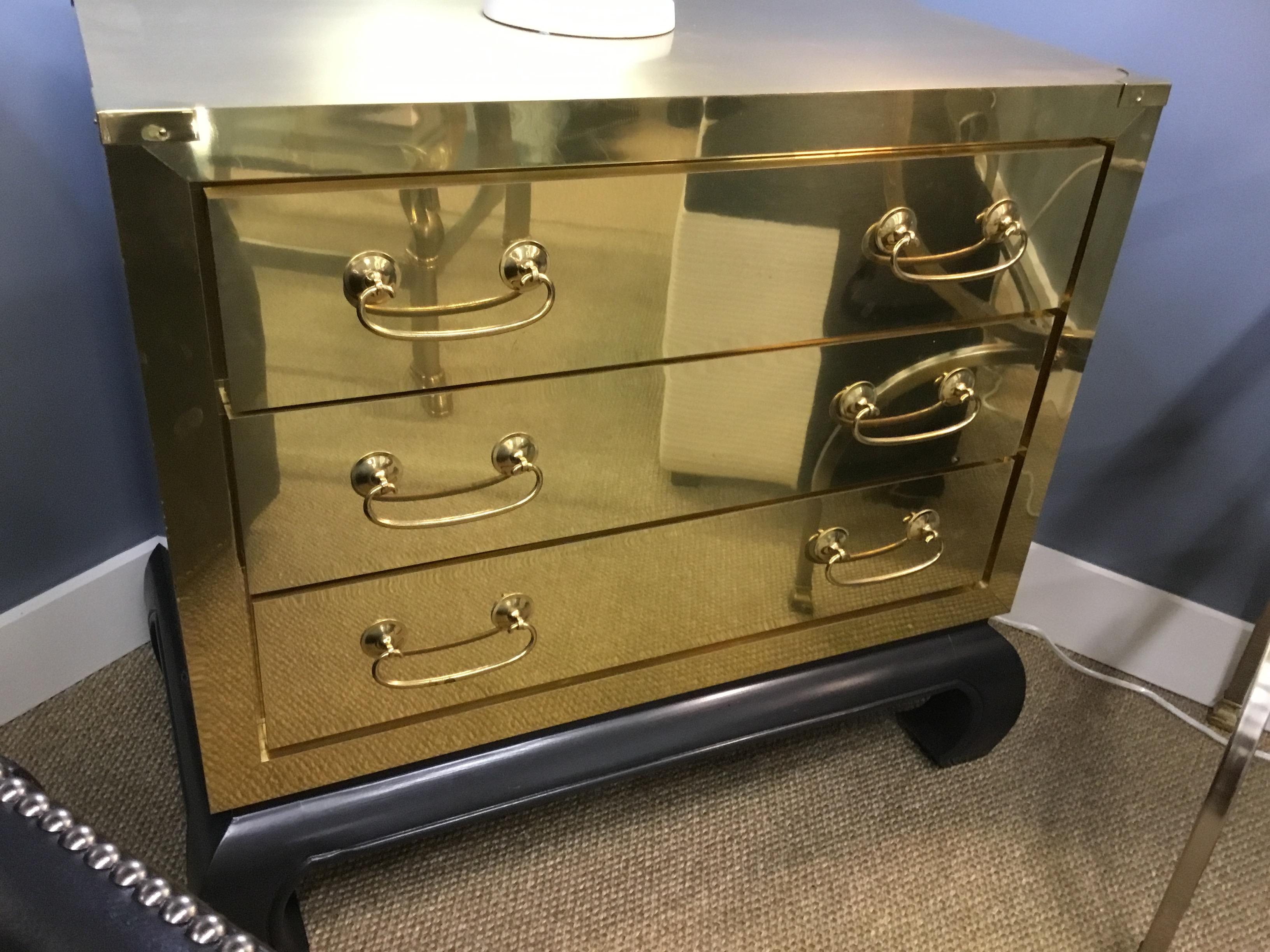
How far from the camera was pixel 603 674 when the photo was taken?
2.64 ft

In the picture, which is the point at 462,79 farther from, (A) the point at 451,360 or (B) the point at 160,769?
(B) the point at 160,769

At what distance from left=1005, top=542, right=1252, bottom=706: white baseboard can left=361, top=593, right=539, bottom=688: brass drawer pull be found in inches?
29.2

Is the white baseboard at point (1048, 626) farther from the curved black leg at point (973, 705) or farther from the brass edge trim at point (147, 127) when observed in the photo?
the brass edge trim at point (147, 127)

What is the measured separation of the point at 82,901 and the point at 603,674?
48 cm

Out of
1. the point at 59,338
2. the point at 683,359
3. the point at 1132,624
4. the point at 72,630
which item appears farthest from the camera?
the point at 1132,624

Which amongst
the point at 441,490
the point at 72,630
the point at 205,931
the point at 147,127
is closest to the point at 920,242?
the point at 441,490

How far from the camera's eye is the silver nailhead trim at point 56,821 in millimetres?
369

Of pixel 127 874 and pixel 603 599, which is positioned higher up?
pixel 127 874

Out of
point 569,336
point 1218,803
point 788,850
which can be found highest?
point 569,336

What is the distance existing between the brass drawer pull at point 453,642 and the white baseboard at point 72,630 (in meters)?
0.52

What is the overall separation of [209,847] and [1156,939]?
0.77 meters

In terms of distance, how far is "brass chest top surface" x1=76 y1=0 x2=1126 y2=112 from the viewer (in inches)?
21.0

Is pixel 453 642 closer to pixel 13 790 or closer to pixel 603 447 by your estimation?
pixel 603 447

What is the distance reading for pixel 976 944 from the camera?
92 cm
